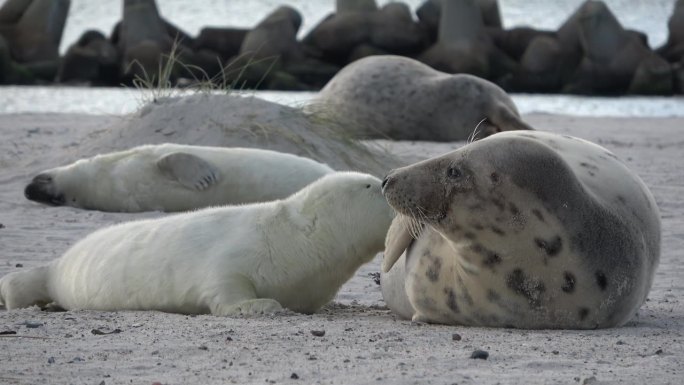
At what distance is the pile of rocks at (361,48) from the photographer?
29.6 metres

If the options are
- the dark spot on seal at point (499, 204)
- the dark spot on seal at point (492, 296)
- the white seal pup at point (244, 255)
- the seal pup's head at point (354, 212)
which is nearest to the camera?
the dark spot on seal at point (499, 204)

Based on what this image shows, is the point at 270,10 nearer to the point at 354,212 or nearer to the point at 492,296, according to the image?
the point at 354,212

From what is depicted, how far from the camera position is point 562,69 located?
3027 cm

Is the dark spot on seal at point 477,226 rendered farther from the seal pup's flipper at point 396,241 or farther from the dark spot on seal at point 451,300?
the seal pup's flipper at point 396,241

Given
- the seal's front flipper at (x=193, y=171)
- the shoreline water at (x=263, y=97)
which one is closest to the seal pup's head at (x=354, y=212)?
the seal's front flipper at (x=193, y=171)

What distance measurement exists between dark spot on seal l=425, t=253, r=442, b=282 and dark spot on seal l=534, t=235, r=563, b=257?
1.37 feet

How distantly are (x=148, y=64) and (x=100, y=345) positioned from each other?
1062 inches

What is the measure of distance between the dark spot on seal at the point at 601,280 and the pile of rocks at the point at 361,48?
23.5 meters

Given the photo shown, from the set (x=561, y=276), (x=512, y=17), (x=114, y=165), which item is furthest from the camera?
(x=512, y=17)

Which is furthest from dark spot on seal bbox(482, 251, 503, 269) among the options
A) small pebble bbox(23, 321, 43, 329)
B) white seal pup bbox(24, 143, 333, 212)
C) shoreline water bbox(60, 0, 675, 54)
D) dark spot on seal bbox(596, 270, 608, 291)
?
shoreline water bbox(60, 0, 675, 54)

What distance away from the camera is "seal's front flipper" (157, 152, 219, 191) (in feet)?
26.9

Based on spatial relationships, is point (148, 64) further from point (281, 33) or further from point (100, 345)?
point (100, 345)

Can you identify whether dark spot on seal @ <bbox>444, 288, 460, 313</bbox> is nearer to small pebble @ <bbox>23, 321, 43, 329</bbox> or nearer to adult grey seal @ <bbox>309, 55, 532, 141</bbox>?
small pebble @ <bbox>23, 321, 43, 329</bbox>

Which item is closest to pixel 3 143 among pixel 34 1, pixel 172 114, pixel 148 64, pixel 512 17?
pixel 172 114
